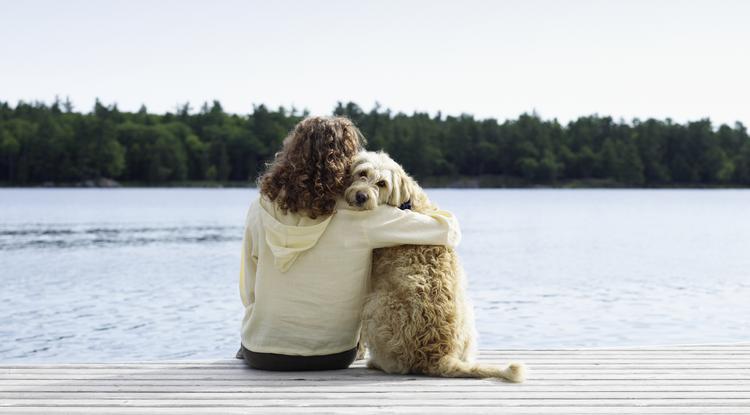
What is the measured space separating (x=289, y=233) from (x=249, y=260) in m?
0.42

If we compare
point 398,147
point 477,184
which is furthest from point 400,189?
point 477,184

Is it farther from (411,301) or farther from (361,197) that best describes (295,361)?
(361,197)

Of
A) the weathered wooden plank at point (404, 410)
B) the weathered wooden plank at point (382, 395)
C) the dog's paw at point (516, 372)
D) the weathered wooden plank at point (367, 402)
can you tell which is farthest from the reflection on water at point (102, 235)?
the dog's paw at point (516, 372)

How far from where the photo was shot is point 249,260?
441 cm

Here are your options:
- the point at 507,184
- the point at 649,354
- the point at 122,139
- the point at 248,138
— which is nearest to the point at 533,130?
the point at 507,184

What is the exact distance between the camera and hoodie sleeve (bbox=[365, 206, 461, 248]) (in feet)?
13.3

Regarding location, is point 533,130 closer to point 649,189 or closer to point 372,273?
point 649,189

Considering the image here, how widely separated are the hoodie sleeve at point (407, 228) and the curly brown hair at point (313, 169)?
0.24 m

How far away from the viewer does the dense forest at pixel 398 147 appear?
89875 millimetres

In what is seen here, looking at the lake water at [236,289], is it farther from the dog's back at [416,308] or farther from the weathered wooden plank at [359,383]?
the dog's back at [416,308]

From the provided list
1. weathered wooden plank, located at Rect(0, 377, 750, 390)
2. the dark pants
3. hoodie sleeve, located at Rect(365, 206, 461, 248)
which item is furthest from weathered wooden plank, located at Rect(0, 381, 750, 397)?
hoodie sleeve, located at Rect(365, 206, 461, 248)

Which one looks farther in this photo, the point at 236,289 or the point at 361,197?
the point at 236,289

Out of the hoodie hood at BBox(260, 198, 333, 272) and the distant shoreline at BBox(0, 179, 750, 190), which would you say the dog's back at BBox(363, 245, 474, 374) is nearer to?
the hoodie hood at BBox(260, 198, 333, 272)

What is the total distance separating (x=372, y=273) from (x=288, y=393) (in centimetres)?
78
